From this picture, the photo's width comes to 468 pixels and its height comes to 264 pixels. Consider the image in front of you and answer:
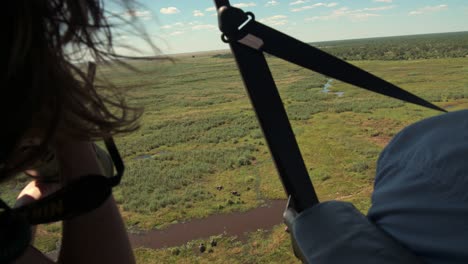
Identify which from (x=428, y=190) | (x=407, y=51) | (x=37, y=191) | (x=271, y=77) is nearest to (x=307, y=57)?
(x=271, y=77)

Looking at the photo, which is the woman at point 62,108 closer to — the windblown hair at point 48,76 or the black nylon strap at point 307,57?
the windblown hair at point 48,76

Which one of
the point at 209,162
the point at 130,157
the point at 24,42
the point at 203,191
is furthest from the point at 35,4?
the point at 130,157

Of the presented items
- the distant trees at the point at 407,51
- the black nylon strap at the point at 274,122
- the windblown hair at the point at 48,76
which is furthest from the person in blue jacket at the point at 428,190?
the distant trees at the point at 407,51

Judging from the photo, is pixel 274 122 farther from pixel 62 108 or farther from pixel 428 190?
pixel 62 108

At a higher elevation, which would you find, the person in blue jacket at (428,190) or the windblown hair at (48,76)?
the windblown hair at (48,76)

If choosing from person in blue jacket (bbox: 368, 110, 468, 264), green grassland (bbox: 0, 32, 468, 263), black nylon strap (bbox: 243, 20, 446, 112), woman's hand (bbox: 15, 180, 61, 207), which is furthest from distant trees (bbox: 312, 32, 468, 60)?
woman's hand (bbox: 15, 180, 61, 207)

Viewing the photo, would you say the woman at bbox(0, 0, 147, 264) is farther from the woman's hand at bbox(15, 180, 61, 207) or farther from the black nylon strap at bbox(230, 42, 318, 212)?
the black nylon strap at bbox(230, 42, 318, 212)

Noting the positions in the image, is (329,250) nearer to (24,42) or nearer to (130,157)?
(24,42)
